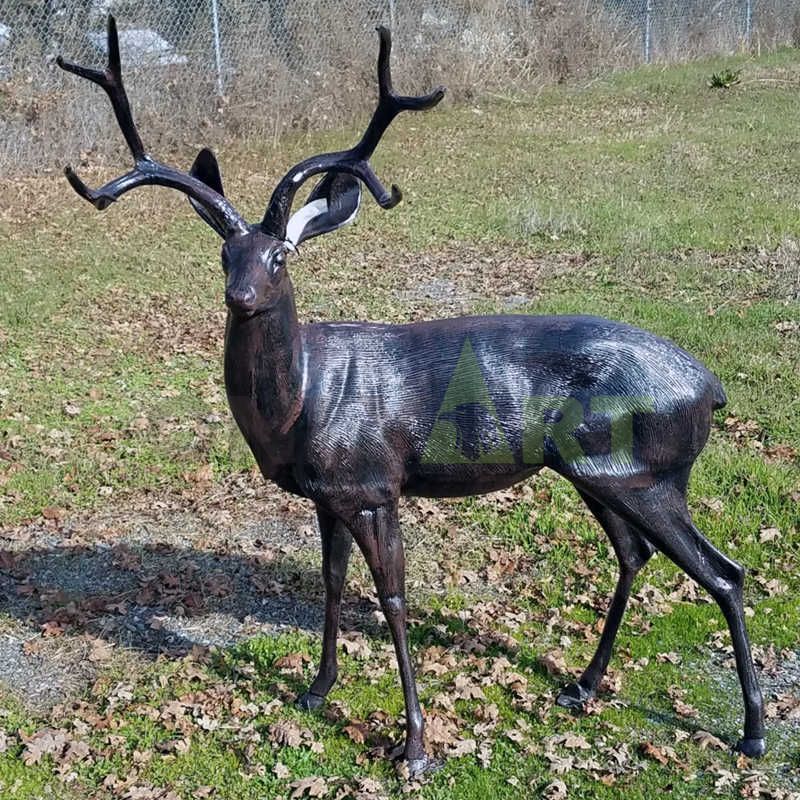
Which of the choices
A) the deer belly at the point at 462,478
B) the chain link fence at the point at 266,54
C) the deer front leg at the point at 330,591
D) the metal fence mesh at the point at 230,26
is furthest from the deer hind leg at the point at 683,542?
the metal fence mesh at the point at 230,26

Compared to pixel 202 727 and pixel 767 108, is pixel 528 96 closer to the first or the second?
pixel 767 108

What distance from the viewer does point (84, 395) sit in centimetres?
865

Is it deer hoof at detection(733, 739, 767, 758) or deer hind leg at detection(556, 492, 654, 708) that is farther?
deer hind leg at detection(556, 492, 654, 708)

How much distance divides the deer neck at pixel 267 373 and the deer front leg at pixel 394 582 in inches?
18.7

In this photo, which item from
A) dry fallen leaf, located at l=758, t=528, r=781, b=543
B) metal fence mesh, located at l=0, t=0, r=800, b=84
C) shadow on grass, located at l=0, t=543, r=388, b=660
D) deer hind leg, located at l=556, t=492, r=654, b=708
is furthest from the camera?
metal fence mesh, located at l=0, t=0, r=800, b=84

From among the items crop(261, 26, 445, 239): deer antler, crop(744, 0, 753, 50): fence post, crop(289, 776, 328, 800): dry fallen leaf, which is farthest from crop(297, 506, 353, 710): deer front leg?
crop(744, 0, 753, 50): fence post

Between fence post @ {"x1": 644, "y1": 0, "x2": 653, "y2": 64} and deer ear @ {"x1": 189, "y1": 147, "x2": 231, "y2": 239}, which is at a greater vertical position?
fence post @ {"x1": 644, "y1": 0, "x2": 653, "y2": 64}

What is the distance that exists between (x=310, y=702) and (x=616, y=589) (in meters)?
1.56

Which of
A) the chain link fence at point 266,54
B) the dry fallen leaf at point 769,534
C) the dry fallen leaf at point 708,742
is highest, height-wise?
the chain link fence at point 266,54

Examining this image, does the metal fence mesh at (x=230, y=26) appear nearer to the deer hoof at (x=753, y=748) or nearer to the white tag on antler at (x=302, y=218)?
the white tag on antler at (x=302, y=218)

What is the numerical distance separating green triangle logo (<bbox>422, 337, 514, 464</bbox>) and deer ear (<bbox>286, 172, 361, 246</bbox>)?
75 centimetres

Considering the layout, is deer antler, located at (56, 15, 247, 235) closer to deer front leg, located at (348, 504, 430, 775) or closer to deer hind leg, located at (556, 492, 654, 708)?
deer front leg, located at (348, 504, 430, 775)

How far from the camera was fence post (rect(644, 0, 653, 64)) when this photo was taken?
23750mm

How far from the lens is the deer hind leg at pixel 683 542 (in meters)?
4.18
